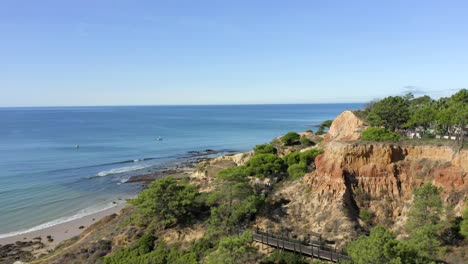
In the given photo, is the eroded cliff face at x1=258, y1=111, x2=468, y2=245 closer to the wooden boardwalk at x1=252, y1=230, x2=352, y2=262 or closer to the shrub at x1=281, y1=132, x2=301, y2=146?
the wooden boardwalk at x1=252, y1=230, x2=352, y2=262

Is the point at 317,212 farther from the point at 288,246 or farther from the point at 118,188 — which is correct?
the point at 118,188

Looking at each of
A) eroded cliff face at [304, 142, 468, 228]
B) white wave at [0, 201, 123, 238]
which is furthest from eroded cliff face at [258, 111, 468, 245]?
white wave at [0, 201, 123, 238]

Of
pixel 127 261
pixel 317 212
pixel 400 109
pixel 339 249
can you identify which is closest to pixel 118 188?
pixel 127 261

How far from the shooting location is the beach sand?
39906 millimetres

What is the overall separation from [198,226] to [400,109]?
37707 mm

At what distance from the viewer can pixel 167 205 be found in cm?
3422

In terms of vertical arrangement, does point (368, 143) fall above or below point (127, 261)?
above

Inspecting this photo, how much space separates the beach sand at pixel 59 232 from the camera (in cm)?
3991

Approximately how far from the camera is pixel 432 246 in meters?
21.4

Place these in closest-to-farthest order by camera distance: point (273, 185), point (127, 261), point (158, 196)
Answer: point (127, 261), point (158, 196), point (273, 185)

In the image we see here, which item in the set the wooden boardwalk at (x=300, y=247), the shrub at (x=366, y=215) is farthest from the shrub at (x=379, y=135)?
the wooden boardwalk at (x=300, y=247)

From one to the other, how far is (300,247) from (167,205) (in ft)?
47.3

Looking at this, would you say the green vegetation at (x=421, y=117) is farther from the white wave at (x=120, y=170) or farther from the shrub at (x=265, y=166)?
the white wave at (x=120, y=170)

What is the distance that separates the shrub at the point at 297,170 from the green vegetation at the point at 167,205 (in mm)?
11966
